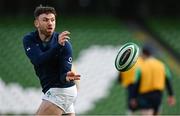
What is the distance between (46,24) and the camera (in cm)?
703

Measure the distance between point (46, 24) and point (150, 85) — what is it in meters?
5.68

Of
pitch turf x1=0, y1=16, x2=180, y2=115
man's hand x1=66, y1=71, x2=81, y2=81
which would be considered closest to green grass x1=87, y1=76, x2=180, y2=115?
pitch turf x1=0, y1=16, x2=180, y2=115

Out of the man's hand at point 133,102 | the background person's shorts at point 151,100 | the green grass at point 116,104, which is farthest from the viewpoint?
the green grass at point 116,104

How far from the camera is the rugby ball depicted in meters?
7.30

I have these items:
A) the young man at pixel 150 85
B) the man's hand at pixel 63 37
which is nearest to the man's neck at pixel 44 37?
the man's hand at pixel 63 37

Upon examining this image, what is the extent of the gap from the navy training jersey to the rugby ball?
23.5 inches

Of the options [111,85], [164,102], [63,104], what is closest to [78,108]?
[111,85]

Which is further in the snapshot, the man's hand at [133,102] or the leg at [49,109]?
the man's hand at [133,102]

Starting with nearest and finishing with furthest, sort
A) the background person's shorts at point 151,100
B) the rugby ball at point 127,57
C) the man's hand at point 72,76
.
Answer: the man's hand at point 72,76
the rugby ball at point 127,57
the background person's shorts at point 151,100

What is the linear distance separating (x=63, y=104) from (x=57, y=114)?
130mm

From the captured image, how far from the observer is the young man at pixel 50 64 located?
696 cm

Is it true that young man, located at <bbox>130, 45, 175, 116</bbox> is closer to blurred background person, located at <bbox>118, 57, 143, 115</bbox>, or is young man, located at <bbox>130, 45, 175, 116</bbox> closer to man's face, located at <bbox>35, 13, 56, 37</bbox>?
blurred background person, located at <bbox>118, 57, 143, 115</bbox>

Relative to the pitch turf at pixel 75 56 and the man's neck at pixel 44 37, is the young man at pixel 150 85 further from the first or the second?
the man's neck at pixel 44 37

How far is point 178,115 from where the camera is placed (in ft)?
45.6
